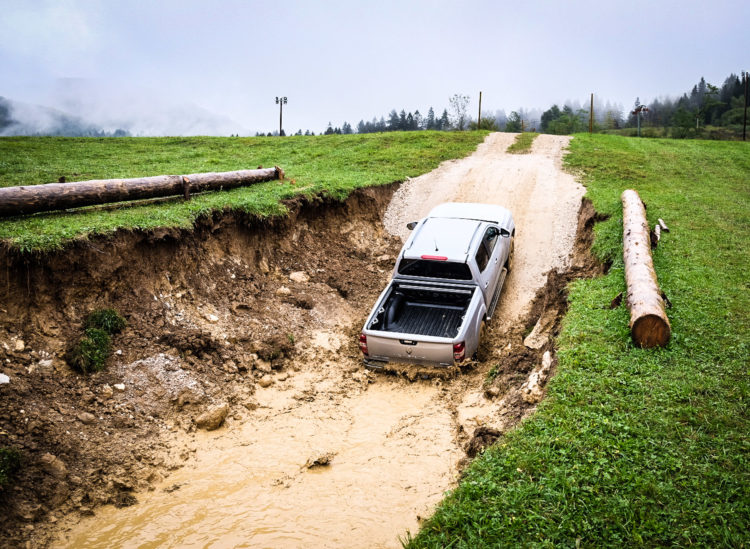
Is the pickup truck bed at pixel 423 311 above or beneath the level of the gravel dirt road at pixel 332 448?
above

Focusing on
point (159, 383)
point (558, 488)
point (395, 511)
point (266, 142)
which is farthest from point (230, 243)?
point (266, 142)

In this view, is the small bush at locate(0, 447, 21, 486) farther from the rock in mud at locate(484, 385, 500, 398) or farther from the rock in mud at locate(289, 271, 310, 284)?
the rock in mud at locate(289, 271, 310, 284)

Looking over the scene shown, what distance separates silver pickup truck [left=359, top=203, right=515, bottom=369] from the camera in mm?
8812

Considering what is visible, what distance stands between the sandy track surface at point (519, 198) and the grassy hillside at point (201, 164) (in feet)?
3.82

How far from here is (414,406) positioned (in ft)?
27.1

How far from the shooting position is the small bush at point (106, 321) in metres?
8.08

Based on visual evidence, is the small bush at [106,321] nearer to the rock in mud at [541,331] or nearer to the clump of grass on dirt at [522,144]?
the rock in mud at [541,331]

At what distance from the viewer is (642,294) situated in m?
7.54

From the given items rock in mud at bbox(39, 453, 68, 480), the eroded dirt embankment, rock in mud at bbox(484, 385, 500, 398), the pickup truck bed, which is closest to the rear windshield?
the pickup truck bed

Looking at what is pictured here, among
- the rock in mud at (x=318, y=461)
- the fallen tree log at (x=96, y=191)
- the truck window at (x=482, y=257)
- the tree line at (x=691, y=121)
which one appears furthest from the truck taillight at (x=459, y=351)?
the tree line at (x=691, y=121)

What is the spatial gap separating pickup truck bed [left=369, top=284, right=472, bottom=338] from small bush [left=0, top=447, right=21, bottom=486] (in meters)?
5.48

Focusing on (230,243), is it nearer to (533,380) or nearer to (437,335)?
(437,335)

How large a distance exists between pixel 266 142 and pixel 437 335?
2123cm

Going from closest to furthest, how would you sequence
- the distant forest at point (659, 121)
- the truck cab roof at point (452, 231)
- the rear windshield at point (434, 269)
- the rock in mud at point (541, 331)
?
the rock in mud at point (541, 331), the rear windshield at point (434, 269), the truck cab roof at point (452, 231), the distant forest at point (659, 121)
